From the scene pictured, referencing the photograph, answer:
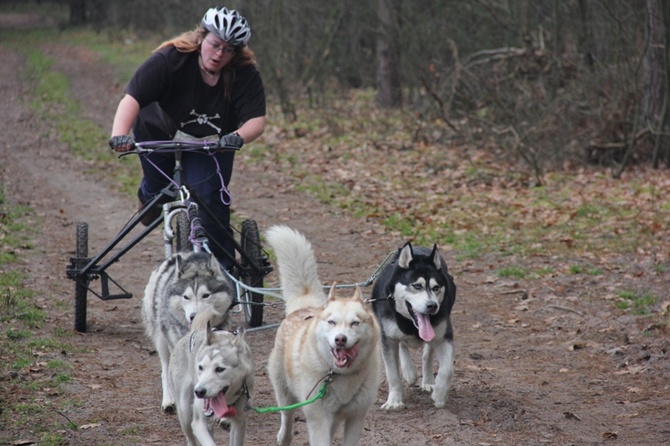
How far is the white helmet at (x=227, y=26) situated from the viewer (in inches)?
233

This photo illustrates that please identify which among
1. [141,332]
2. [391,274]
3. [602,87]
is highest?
[602,87]

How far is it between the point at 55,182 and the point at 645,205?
9.37m

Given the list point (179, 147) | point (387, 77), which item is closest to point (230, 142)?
point (179, 147)

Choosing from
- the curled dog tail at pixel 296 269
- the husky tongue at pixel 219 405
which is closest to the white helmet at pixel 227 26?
the curled dog tail at pixel 296 269

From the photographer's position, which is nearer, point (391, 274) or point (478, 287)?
point (391, 274)

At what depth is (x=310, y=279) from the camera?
5.29 meters

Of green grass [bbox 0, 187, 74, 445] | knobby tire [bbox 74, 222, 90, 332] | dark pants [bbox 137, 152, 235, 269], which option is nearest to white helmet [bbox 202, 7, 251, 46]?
dark pants [bbox 137, 152, 235, 269]

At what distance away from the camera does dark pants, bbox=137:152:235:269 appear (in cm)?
627

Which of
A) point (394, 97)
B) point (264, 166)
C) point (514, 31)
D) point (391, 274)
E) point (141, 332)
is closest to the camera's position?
point (391, 274)

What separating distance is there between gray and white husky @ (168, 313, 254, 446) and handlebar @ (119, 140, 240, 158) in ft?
5.74

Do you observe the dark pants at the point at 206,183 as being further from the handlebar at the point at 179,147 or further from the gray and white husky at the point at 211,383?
the gray and white husky at the point at 211,383

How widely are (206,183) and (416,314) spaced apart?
1.94 m

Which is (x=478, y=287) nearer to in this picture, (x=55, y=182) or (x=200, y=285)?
(x=200, y=285)

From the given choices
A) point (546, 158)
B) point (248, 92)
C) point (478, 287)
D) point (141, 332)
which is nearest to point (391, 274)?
point (248, 92)
